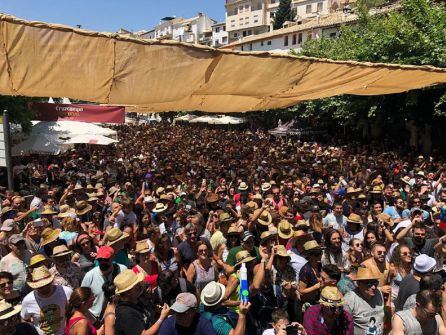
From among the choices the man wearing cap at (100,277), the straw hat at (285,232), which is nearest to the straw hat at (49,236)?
the man wearing cap at (100,277)

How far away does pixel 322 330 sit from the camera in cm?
340

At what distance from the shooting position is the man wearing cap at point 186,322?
10.1 ft

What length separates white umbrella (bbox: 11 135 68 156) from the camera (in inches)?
529

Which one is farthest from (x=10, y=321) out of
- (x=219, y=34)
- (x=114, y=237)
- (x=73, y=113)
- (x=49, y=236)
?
(x=219, y=34)

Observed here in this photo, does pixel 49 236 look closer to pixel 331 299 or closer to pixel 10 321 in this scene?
pixel 10 321

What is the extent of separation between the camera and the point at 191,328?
312 centimetres

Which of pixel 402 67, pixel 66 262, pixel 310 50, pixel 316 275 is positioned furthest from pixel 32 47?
pixel 310 50

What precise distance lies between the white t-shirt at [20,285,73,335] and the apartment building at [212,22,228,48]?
84563 mm

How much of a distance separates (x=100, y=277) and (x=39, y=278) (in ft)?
2.02

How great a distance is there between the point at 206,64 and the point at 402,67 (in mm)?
3094

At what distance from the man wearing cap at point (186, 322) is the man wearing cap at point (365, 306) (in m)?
1.39

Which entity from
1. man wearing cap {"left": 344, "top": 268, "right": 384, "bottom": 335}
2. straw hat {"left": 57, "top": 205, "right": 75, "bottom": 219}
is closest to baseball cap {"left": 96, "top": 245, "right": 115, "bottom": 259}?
man wearing cap {"left": 344, "top": 268, "right": 384, "bottom": 335}

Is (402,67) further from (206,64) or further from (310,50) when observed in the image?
(310,50)

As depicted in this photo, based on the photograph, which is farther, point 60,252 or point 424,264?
point 60,252
